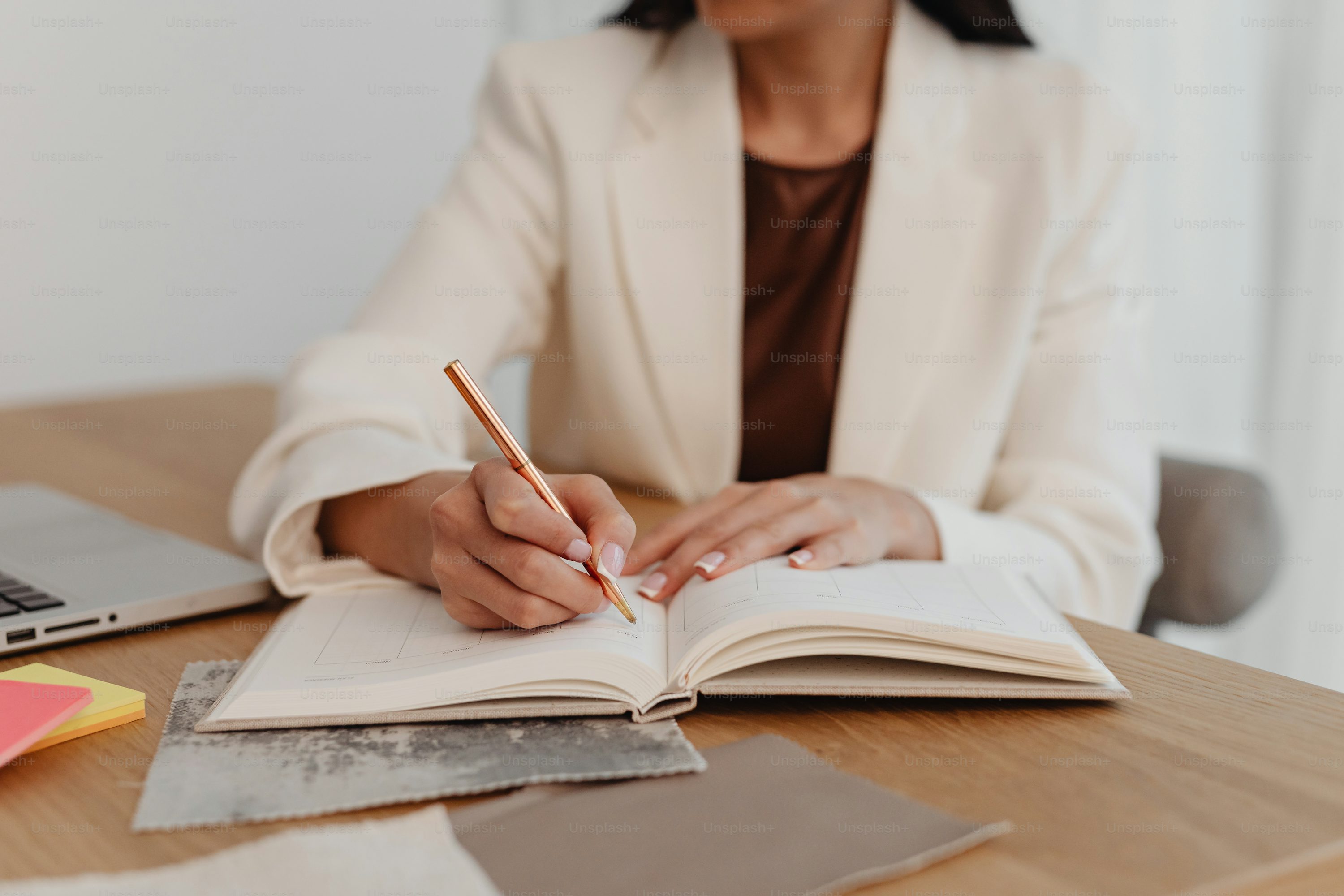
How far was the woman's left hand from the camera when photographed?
894mm

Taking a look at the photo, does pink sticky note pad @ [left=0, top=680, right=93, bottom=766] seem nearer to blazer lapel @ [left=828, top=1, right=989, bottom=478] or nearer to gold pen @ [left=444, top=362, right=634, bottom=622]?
gold pen @ [left=444, top=362, right=634, bottom=622]

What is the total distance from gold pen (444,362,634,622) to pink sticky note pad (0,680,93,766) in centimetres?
31

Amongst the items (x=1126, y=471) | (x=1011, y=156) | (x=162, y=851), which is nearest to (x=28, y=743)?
(x=162, y=851)

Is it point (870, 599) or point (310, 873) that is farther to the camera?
point (870, 599)

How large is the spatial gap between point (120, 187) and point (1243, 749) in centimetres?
336

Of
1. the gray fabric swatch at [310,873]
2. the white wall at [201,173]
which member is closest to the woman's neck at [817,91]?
the gray fabric swatch at [310,873]

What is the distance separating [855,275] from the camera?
1510mm

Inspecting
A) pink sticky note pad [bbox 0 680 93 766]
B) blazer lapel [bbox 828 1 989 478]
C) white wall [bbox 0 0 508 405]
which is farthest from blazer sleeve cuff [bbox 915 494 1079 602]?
white wall [bbox 0 0 508 405]

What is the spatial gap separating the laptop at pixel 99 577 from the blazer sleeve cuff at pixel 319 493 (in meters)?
0.03

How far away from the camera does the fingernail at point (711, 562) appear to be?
0.87 meters

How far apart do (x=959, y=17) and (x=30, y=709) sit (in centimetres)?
141

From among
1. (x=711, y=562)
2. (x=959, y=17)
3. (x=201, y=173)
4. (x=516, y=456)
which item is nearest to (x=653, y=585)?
(x=711, y=562)

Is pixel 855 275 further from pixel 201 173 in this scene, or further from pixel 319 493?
pixel 201 173

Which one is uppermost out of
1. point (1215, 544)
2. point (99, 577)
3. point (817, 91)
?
point (817, 91)
